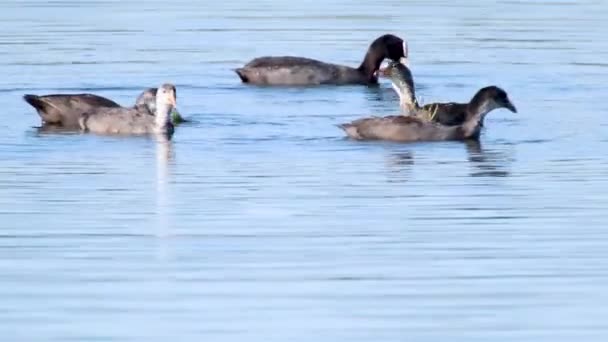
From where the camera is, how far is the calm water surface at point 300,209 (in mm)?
11594

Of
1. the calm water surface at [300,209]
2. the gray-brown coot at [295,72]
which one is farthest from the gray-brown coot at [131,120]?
the gray-brown coot at [295,72]

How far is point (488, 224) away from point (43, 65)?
1199 cm

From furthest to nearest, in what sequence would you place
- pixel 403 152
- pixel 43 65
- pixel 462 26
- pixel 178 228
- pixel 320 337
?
pixel 462 26 < pixel 43 65 < pixel 403 152 < pixel 178 228 < pixel 320 337

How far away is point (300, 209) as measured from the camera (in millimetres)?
15172

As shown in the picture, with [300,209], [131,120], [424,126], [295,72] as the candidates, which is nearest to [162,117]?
[131,120]

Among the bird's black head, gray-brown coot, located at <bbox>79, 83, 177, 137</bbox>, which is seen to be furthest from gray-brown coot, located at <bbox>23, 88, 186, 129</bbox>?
the bird's black head

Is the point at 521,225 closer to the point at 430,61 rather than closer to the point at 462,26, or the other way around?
the point at 430,61

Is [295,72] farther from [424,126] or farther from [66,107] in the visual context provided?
[424,126]

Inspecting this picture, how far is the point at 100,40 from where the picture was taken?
28.6m

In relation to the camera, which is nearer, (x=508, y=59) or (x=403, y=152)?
(x=403, y=152)

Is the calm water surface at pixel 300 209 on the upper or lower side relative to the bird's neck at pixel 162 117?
lower

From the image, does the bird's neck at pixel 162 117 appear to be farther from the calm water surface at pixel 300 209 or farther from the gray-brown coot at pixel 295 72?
the gray-brown coot at pixel 295 72

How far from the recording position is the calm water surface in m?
11.6

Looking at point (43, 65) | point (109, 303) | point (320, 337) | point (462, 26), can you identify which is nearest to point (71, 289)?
point (109, 303)
